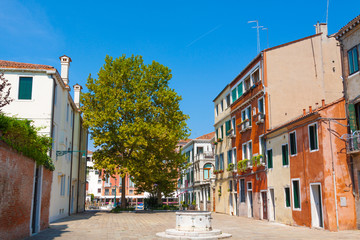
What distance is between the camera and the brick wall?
11.0 metres

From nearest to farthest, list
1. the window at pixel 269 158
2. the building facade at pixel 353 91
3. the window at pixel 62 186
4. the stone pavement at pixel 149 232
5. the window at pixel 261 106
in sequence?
1. the stone pavement at pixel 149 232
2. the building facade at pixel 353 91
3. the window at pixel 269 158
4. the window at pixel 261 106
5. the window at pixel 62 186

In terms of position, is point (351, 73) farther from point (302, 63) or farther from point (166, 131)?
point (166, 131)

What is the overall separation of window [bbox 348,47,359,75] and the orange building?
1.64m

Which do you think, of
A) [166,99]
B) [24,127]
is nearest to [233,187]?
[166,99]

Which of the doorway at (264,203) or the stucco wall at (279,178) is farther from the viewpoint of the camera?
the doorway at (264,203)

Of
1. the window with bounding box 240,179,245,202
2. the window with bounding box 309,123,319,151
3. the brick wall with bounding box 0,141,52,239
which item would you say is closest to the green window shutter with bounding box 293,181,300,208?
the window with bounding box 309,123,319,151

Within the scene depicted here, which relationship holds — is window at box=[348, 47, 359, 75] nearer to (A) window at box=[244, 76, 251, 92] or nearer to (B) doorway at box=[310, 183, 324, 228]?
(B) doorway at box=[310, 183, 324, 228]

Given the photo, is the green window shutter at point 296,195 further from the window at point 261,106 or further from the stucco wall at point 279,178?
the window at point 261,106

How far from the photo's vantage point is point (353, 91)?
18.8 meters

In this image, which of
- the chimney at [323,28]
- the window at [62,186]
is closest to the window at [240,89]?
the chimney at [323,28]

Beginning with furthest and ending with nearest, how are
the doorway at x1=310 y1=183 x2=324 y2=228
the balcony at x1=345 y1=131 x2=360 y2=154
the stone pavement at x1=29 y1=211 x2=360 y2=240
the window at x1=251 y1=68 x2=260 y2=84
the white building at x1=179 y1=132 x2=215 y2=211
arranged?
1. the white building at x1=179 y1=132 x2=215 y2=211
2. the window at x1=251 y1=68 x2=260 y2=84
3. the doorway at x1=310 y1=183 x2=324 y2=228
4. the balcony at x1=345 y1=131 x2=360 y2=154
5. the stone pavement at x1=29 y1=211 x2=360 y2=240

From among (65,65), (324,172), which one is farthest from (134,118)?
(324,172)

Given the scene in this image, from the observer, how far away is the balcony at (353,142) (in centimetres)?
1784

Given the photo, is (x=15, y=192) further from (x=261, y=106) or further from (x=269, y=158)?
(x=261, y=106)
